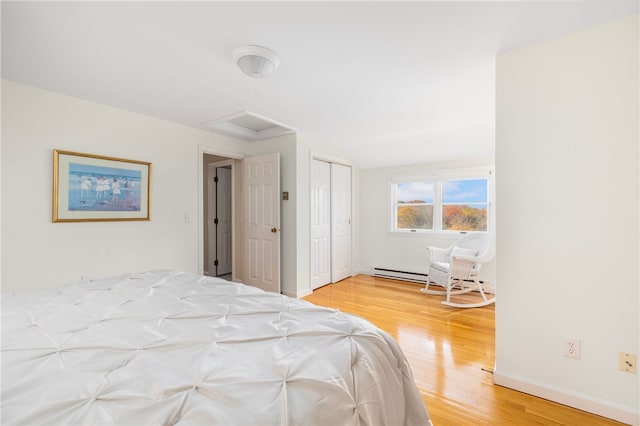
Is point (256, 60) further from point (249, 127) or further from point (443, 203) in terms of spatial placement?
point (443, 203)

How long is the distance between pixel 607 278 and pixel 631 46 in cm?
134

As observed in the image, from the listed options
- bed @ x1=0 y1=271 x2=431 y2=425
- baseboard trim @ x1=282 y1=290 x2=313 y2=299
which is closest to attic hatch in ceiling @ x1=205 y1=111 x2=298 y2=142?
baseboard trim @ x1=282 y1=290 x2=313 y2=299

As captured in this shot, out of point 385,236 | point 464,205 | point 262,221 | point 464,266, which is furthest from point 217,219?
point 464,205

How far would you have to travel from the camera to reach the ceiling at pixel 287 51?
1519 mm

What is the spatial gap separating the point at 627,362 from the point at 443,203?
318cm

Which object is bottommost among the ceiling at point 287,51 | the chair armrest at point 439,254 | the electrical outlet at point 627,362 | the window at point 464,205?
the electrical outlet at point 627,362

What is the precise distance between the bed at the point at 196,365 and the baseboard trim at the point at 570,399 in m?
1.23

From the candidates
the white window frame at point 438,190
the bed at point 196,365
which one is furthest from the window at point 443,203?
the bed at point 196,365

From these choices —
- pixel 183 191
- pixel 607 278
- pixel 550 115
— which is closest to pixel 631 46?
pixel 550 115

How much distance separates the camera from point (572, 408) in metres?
1.68

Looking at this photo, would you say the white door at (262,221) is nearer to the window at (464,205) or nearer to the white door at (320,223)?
the white door at (320,223)

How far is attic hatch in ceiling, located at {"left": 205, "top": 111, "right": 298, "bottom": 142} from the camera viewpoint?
3.36m

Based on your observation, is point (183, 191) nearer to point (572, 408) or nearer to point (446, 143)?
point (446, 143)

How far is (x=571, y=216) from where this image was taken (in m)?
1.72
